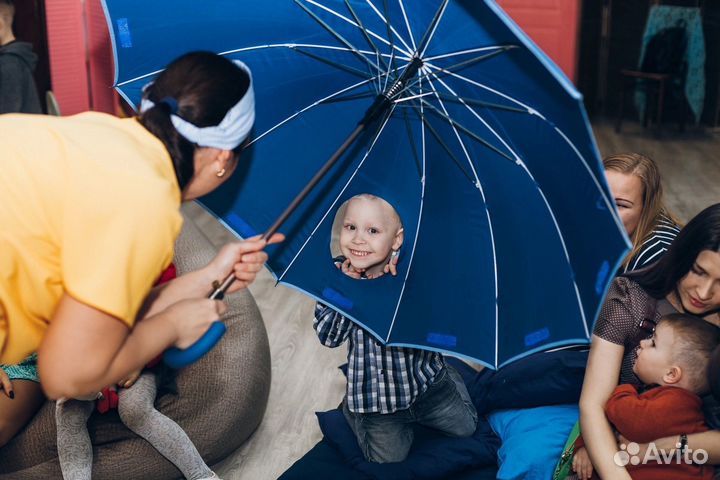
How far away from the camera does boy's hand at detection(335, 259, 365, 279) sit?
239 cm

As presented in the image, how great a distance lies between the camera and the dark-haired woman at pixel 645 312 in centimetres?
230

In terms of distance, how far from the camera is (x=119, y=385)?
8.89ft

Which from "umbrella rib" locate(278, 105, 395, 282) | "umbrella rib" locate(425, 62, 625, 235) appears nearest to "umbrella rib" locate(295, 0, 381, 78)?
"umbrella rib" locate(278, 105, 395, 282)

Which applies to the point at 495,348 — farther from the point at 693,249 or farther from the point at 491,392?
the point at 491,392

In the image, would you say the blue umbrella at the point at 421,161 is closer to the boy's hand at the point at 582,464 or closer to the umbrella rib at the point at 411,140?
the umbrella rib at the point at 411,140

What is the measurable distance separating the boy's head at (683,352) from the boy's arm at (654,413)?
4cm

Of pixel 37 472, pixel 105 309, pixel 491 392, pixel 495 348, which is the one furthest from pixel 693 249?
pixel 37 472

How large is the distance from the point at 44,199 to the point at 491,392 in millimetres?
1813

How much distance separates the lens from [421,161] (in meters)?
2.18

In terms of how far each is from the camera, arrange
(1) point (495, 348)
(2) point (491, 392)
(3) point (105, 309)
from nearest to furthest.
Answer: (3) point (105, 309), (1) point (495, 348), (2) point (491, 392)

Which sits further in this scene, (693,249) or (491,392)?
(491,392)

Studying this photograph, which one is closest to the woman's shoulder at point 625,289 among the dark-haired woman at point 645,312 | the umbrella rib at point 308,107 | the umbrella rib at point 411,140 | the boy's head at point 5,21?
the dark-haired woman at point 645,312

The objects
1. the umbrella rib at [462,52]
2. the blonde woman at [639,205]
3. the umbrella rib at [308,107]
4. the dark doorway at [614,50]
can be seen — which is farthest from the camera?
the dark doorway at [614,50]

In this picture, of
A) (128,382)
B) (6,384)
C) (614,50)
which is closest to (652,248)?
(128,382)
